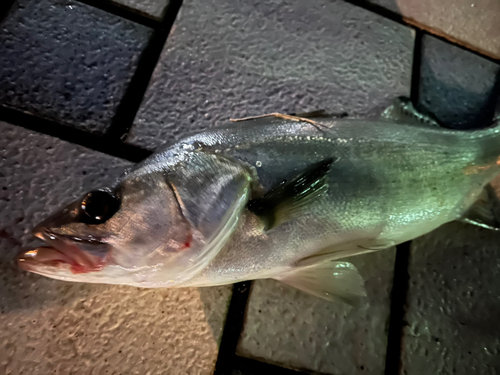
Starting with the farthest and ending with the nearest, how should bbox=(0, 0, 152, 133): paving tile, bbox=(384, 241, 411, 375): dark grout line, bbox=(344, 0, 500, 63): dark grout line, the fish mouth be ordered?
bbox=(344, 0, 500, 63): dark grout line < bbox=(0, 0, 152, 133): paving tile < bbox=(384, 241, 411, 375): dark grout line < the fish mouth

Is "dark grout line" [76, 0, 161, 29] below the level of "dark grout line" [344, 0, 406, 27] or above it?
below

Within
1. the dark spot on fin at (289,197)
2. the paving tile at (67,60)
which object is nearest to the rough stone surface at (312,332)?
the dark spot on fin at (289,197)

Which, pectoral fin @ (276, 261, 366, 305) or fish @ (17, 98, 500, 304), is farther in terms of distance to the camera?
pectoral fin @ (276, 261, 366, 305)

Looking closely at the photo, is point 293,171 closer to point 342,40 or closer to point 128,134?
point 128,134

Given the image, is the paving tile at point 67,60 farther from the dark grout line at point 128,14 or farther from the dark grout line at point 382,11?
the dark grout line at point 382,11

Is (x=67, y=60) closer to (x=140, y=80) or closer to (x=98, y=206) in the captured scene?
(x=140, y=80)

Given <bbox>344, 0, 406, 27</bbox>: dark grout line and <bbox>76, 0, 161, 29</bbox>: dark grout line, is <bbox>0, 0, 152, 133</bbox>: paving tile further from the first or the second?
<bbox>344, 0, 406, 27</bbox>: dark grout line

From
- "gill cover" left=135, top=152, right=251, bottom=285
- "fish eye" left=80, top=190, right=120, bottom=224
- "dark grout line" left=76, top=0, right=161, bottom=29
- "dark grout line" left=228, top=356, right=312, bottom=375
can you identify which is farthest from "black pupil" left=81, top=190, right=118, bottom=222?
"dark grout line" left=76, top=0, right=161, bottom=29

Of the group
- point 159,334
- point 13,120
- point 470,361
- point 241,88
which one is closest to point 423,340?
point 470,361
